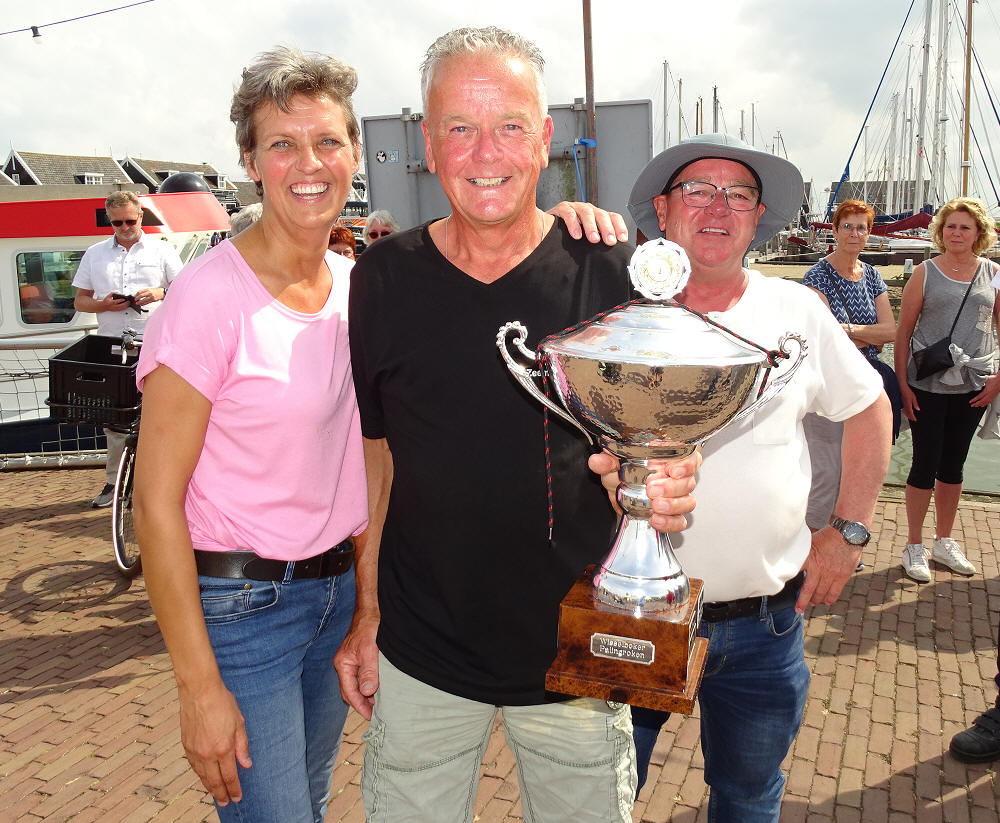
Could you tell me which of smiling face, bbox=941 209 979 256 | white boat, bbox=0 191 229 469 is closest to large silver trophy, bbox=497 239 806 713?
smiling face, bbox=941 209 979 256

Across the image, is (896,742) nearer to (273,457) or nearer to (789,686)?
(789,686)

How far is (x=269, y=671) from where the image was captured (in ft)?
6.48

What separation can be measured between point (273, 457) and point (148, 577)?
384mm

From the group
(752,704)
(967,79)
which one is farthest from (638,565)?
(967,79)

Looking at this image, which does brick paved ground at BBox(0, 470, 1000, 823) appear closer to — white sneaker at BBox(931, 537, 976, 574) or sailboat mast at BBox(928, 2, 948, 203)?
white sneaker at BBox(931, 537, 976, 574)

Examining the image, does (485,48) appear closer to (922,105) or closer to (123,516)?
(123,516)

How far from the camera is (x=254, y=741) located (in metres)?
1.93

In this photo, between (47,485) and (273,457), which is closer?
(273,457)

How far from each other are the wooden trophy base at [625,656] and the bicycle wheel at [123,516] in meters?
4.27

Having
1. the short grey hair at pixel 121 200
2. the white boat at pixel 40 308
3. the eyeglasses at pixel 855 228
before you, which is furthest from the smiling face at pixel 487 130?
the white boat at pixel 40 308

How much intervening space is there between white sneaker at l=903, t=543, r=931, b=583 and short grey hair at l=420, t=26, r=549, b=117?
4740mm

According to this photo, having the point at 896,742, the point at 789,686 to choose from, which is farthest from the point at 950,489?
the point at 789,686

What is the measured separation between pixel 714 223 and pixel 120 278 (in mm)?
6244

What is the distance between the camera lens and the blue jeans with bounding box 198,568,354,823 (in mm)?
1939
